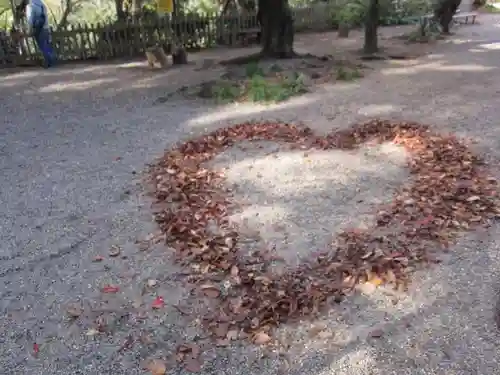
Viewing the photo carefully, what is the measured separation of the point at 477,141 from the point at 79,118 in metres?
6.18

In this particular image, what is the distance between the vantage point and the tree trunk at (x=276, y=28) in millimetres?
11883

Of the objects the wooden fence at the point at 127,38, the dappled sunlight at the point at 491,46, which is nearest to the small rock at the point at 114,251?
the wooden fence at the point at 127,38

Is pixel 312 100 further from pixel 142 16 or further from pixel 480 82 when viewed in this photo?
pixel 142 16

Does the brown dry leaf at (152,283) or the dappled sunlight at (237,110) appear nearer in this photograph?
the brown dry leaf at (152,283)

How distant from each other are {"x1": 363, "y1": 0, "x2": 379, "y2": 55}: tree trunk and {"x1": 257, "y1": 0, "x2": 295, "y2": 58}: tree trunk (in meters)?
2.10

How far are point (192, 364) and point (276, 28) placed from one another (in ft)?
34.2

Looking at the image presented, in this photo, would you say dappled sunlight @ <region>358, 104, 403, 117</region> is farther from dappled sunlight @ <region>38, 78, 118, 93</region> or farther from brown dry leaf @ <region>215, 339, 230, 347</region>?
dappled sunlight @ <region>38, 78, 118, 93</region>

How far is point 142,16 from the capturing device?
48.7 feet

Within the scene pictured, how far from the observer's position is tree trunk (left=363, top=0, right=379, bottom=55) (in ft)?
40.4

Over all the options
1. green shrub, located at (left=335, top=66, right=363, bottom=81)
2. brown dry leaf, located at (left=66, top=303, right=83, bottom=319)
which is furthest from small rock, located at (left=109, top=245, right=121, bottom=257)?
green shrub, located at (left=335, top=66, right=363, bottom=81)

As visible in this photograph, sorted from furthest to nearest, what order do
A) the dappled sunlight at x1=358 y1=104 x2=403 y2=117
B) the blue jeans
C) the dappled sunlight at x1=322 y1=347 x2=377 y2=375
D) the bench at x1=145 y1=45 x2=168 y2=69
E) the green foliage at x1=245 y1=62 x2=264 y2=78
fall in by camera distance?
the blue jeans → the bench at x1=145 y1=45 x2=168 y2=69 → the green foliage at x1=245 y1=62 x2=264 y2=78 → the dappled sunlight at x1=358 y1=104 x2=403 y2=117 → the dappled sunlight at x1=322 y1=347 x2=377 y2=375

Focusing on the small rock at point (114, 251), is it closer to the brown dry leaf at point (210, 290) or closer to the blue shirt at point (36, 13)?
the brown dry leaf at point (210, 290)

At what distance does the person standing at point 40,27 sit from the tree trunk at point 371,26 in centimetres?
829

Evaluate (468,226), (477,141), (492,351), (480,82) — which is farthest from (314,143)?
Result: (480,82)
